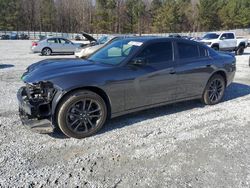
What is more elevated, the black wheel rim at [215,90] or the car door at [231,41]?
the car door at [231,41]

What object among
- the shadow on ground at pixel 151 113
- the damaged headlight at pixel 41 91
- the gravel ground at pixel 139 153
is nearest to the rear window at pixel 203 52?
the shadow on ground at pixel 151 113

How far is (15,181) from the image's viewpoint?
10.5 feet

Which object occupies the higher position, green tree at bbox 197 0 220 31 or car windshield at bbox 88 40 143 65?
green tree at bbox 197 0 220 31

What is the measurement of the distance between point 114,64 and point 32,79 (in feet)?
4.65

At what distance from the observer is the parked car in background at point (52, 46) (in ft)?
64.5

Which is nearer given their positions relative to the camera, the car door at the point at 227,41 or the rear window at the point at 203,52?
the rear window at the point at 203,52

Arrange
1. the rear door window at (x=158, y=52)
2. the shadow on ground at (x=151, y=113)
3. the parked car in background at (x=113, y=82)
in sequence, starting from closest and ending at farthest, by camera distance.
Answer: the parked car in background at (x=113, y=82), the shadow on ground at (x=151, y=113), the rear door window at (x=158, y=52)

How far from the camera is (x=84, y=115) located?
438cm

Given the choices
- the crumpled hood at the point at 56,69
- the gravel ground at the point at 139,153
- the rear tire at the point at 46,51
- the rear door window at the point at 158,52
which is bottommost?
the gravel ground at the point at 139,153

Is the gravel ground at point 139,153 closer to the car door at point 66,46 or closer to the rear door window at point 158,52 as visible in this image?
the rear door window at point 158,52

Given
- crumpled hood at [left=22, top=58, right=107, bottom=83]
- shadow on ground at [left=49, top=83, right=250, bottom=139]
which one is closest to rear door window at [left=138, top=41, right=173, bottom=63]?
crumpled hood at [left=22, top=58, right=107, bottom=83]

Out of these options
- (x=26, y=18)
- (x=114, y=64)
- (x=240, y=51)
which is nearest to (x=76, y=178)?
(x=114, y=64)

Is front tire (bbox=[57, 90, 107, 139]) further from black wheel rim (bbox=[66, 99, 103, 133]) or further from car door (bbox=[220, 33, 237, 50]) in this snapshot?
car door (bbox=[220, 33, 237, 50])

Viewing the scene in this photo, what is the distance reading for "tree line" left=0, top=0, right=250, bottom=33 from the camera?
7562 cm
